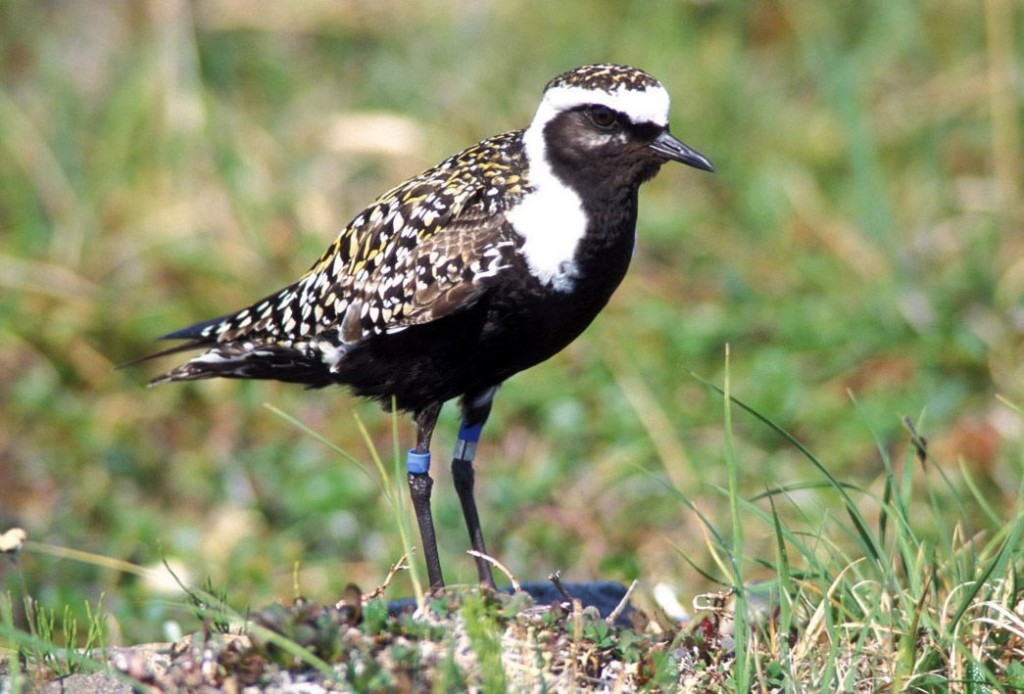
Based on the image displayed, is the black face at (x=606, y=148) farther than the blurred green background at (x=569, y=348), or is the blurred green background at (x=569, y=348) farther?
the blurred green background at (x=569, y=348)

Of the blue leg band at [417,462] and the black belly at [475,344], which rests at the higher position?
the black belly at [475,344]

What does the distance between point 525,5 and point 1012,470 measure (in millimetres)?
4473

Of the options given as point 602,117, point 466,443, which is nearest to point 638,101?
point 602,117

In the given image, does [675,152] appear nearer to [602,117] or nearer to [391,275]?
[602,117]

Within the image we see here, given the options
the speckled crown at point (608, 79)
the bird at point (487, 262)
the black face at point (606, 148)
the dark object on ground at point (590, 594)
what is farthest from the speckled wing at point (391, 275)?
the dark object on ground at point (590, 594)

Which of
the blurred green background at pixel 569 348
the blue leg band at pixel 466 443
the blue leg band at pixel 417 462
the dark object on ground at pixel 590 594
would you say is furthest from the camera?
the blurred green background at pixel 569 348

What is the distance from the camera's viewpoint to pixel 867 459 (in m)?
5.98

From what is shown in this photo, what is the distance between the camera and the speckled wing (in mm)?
3770

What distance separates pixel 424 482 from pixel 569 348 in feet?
8.49

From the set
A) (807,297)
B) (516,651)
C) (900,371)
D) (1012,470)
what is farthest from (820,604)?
(807,297)

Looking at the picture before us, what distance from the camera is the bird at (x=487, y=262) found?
12.1ft

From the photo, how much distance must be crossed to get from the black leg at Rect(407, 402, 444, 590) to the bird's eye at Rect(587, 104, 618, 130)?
0.91 m

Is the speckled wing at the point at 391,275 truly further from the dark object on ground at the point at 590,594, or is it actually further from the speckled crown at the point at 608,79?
the dark object on ground at the point at 590,594

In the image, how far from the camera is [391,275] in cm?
396
